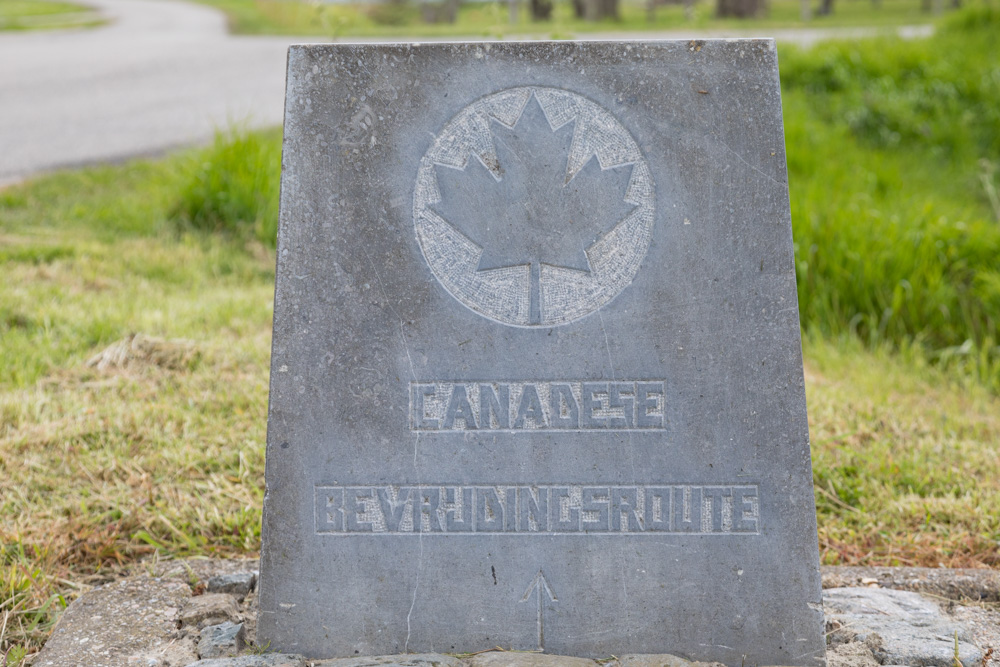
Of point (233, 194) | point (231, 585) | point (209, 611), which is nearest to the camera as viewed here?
point (209, 611)

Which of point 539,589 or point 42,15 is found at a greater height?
point 42,15

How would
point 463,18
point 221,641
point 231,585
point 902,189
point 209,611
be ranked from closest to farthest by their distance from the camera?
point 221,641, point 209,611, point 231,585, point 902,189, point 463,18

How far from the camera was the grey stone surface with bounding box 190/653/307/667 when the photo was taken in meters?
1.68

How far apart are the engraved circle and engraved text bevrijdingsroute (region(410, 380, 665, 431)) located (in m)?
0.14

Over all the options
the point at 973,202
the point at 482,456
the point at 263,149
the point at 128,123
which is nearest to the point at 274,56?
the point at 128,123

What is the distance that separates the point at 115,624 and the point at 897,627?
1654mm

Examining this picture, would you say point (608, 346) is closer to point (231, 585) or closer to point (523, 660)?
point (523, 660)

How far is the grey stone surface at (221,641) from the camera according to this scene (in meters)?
1.77

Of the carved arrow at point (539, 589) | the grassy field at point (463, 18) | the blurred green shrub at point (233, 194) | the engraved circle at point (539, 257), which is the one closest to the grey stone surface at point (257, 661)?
the carved arrow at point (539, 589)

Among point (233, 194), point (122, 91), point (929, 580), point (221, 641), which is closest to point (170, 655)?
point (221, 641)

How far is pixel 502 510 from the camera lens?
176cm

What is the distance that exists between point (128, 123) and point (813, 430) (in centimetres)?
646

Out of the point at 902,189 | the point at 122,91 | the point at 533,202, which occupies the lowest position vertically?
the point at 533,202

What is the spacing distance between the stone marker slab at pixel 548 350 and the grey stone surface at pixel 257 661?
10 centimetres
